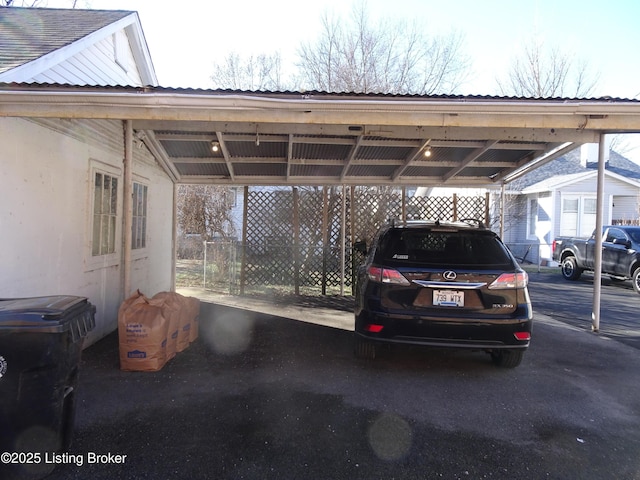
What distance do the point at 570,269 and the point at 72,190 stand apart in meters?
13.3

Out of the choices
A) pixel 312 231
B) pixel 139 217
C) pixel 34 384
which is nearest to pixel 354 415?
pixel 34 384

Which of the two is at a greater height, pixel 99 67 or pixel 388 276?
pixel 99 67

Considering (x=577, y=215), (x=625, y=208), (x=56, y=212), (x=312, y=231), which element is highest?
(x=625, y=208)

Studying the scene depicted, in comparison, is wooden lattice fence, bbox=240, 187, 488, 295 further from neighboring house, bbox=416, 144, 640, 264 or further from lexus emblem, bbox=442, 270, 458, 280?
neighboring house, bbox=416, 144, 640, 264

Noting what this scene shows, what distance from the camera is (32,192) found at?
4133 millimetres

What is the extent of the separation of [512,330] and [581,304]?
6.10 metres

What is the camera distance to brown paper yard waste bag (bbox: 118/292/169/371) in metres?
4.17

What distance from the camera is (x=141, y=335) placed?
4195 mm

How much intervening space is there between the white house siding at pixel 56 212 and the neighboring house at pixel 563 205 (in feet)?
48.6

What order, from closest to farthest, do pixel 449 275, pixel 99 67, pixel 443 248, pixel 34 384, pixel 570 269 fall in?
pixel 34 384 < pixel 449 275 < pixel 443 248 < pixel 99 67 < pixel 570 269

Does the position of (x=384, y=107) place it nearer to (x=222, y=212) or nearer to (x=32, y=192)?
(x=32, y=192)

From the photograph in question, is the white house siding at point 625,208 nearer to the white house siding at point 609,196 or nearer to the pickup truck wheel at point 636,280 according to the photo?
the white house siding at point 609,196

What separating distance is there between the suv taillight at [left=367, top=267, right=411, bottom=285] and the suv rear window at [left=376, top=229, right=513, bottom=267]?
0.12m

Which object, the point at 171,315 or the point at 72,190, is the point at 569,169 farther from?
the point at 72,190
